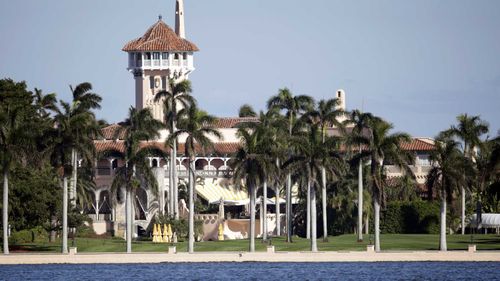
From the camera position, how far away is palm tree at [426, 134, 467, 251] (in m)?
133

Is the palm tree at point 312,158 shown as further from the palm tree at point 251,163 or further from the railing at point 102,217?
the railing at point 102,217

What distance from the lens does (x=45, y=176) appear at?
148500 millimetres

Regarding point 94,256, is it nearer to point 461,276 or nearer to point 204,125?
point 204,125

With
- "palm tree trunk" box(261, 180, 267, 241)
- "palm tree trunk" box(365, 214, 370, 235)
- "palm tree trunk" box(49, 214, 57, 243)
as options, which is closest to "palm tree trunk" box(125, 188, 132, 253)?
"palm tree trunk" box(49, 214, 57, 243)

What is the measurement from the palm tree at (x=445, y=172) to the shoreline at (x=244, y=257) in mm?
3590

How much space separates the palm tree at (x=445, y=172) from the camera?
133 meters

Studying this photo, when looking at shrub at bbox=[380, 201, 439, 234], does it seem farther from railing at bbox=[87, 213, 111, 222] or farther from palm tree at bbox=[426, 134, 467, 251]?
railing at bbox=[87, 213, 111, 222]

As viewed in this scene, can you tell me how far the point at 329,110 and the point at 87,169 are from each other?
85.4ft

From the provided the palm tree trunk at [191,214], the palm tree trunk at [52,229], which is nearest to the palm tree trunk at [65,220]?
the palm tree trunk at [191,214]

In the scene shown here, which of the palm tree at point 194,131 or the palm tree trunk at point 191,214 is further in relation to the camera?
the palm tree at point 194,131

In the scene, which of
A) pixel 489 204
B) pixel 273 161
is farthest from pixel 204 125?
pixel 489 204

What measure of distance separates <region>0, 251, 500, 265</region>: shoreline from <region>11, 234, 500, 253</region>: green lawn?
5.78 meters

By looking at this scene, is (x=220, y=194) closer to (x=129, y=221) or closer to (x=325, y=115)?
(x=325, y=115)

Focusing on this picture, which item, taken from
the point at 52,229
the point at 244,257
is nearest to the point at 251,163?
the point at 244,257
